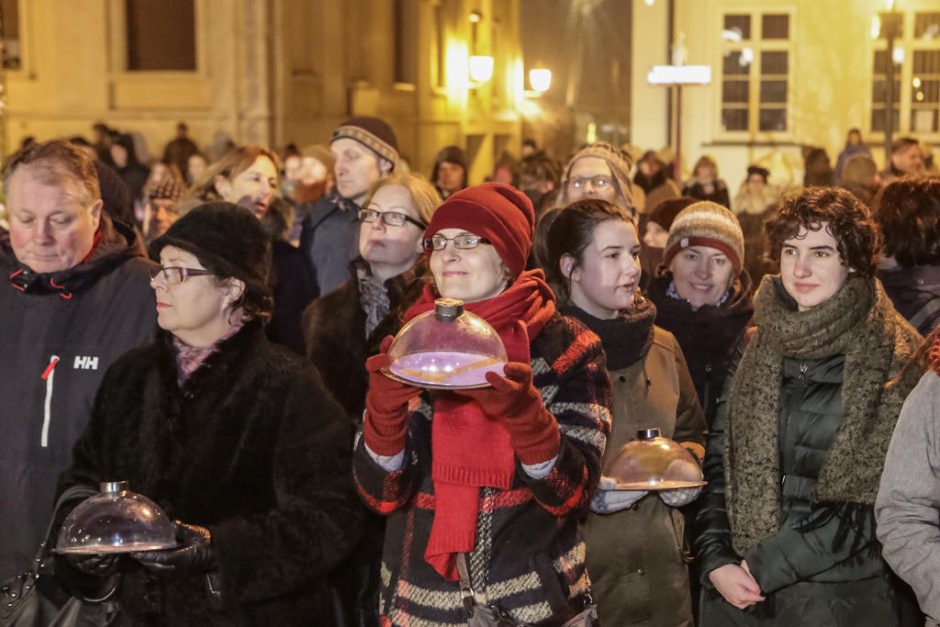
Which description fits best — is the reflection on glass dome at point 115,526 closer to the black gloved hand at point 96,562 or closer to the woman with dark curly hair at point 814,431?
the black gloved hand at point 96,562

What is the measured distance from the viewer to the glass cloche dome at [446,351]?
9.87ft

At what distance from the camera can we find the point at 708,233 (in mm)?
5594

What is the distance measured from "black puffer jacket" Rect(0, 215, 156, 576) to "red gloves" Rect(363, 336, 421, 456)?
4.18 feet

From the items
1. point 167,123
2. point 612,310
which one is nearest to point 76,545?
point 612,310

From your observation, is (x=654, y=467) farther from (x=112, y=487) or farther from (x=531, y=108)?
(x=531, y=108)

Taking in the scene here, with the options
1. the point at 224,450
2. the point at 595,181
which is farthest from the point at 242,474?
the point at 595,181

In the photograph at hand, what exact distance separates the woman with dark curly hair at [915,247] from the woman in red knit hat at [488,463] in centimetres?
174

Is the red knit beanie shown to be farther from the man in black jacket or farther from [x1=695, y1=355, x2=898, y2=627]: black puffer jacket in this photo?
the man in black jacket

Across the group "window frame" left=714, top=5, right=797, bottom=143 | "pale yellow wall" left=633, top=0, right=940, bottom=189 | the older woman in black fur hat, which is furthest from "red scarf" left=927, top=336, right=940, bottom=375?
"window frame" left=714, top=5, right=797, bottom=143

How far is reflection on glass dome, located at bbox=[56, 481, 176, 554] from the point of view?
3.39 m

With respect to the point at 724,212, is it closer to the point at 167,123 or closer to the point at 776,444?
the point at 776,444

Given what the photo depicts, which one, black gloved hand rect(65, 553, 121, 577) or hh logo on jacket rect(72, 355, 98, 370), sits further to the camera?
hh logo on jacket rect(72, 355, 98, 370)

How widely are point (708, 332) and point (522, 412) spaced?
2327mm

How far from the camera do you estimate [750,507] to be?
412 centimetres
